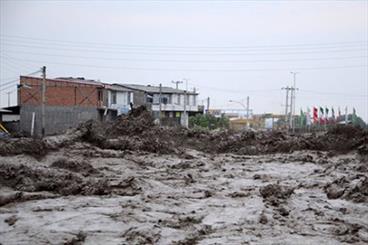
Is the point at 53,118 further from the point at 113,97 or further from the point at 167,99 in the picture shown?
the point at 167,99

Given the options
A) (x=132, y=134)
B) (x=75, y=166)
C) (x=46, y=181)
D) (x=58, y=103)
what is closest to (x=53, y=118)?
(x=58, y=103)

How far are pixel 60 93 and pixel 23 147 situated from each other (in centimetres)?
2760

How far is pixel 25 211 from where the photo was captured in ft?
32.9

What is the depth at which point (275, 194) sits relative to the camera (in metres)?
11.9

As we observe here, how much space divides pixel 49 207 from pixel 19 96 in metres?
31.3

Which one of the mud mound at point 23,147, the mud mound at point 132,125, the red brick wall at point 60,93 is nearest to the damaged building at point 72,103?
the red brick wall at point 60,93

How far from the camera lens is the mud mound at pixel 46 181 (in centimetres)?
1192

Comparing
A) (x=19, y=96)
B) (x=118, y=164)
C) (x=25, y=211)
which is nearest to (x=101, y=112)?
(x=19, y=96)

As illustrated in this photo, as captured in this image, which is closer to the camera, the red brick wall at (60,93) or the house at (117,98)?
the red brick wall at (60,93)

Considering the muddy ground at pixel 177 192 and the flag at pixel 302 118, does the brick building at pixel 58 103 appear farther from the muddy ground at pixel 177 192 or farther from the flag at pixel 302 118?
the flag at pixel 302 118

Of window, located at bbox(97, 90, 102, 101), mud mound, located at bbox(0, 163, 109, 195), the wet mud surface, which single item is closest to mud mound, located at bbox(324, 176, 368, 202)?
the wet mud surface

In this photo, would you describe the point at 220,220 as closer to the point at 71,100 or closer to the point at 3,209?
the point at 3,209

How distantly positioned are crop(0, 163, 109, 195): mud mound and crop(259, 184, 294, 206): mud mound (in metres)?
4.00

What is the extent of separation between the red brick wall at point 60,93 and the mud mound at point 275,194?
102 feet
